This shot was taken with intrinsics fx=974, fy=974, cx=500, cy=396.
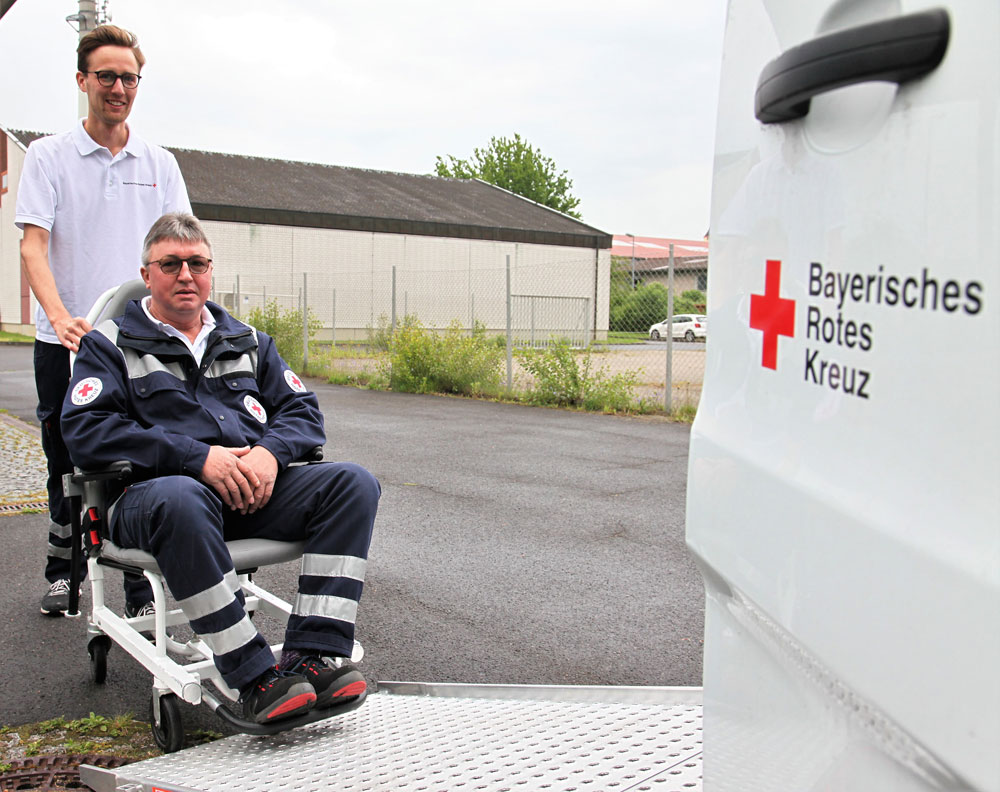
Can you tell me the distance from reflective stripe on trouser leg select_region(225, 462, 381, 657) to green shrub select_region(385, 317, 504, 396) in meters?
10.9

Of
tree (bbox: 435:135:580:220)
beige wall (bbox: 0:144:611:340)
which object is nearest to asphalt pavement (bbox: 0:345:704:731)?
beige wall (bbox: 0:144:611:340)

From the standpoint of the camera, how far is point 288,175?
122ft

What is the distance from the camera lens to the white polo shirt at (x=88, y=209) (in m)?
3.77

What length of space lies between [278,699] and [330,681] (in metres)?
0.18

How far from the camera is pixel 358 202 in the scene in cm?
3659

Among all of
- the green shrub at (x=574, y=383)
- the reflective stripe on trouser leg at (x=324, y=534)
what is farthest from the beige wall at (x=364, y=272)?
the reflective stripe on trouser leg at (x=324, y=534)

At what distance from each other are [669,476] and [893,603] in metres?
6.77

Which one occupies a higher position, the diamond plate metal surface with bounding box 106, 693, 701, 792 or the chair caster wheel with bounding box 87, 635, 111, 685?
the diamond plate metal surface with bounding box 106, 693, 701, 792

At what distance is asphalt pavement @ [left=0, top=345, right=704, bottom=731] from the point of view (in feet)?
11.6

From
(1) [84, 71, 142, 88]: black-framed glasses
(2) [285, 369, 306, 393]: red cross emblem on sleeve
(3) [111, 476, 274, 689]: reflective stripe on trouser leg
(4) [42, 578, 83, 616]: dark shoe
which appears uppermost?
(1) [84, 71, 142, 88]: black-framed glasses

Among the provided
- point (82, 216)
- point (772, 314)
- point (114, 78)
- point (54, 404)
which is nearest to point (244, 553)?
point (54, 404)

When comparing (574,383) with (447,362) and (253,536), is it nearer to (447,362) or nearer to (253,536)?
(447,362)

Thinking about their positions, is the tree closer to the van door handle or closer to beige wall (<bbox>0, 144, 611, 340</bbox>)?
beige wall (<bbox>0, 144, 611, 340</bbox>)

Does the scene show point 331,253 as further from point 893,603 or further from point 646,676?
point 893,603
